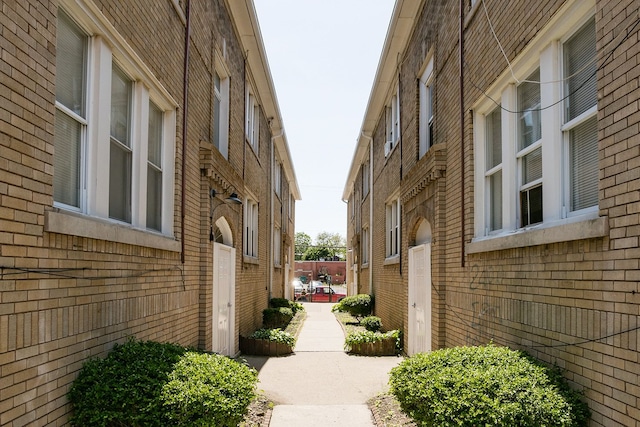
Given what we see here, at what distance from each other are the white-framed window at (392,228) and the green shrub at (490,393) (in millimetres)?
8914

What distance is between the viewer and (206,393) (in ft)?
14.7

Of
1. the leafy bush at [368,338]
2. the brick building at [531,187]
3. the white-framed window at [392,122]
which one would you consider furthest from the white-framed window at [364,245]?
the brick building at [531,187]

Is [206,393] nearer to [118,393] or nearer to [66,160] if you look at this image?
[118,393]

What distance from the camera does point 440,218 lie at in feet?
27.5

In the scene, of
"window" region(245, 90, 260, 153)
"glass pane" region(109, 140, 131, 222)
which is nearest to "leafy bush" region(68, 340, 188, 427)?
"glass pane" region(109, 140, 131, 222)

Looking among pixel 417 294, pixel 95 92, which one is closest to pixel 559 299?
pixel 95 92

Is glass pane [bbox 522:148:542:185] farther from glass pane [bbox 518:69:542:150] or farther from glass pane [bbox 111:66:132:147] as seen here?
glass pane [bbox 111:66:132:147]

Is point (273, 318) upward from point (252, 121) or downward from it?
downward

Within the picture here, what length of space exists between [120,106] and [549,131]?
14.4 feet

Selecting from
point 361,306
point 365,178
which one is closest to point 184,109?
point 361,306

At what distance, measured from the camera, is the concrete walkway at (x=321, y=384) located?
6.70 m

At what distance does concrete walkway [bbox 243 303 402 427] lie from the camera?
22.0ft

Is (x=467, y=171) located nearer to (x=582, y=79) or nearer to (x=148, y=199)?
(x=582, y=79)

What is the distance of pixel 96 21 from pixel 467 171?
16.1 feet
